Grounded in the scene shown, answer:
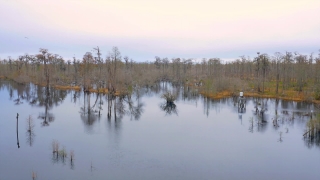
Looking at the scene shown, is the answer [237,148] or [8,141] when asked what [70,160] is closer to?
[8,141]

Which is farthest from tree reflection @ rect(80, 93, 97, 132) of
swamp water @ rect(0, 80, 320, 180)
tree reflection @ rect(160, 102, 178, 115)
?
tree reflection @ rect(160, 102, 178, 115)

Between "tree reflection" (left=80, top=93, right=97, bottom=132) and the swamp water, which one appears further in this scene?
"tree reflection" (left=80, top=93, right=97, bottom=132)

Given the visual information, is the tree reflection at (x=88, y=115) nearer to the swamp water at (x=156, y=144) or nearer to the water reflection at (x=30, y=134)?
the swamp water at (x=156, y=144)

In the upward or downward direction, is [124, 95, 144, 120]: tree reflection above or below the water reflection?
above

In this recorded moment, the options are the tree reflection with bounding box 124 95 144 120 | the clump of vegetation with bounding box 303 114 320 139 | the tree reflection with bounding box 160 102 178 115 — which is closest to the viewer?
the clump of vegetation with bounding box 303 114 320 139

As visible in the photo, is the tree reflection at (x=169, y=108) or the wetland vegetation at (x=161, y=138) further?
the tree reflection at (x=169, y=108)

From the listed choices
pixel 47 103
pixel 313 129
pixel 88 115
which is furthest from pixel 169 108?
pixel 47 103

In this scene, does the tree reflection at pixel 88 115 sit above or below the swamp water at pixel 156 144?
above

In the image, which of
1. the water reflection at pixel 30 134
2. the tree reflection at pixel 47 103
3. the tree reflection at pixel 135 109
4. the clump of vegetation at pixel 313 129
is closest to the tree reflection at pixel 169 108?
the tree reflection at pixel 135 109

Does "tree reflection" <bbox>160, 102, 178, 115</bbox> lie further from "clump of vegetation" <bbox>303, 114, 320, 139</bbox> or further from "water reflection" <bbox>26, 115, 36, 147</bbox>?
"water reflection" <bbox>26, 115, 36, 147</bbox>
